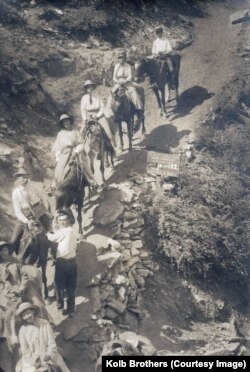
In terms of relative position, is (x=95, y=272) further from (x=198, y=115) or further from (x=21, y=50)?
(x=21, y=50)

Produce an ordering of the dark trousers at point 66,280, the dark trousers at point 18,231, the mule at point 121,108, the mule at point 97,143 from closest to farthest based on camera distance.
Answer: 1. the dark trousers at point 66,280
2. the dark trousers at point 18,231
3. the mule at point 97,143
4. the mule at point 121,108

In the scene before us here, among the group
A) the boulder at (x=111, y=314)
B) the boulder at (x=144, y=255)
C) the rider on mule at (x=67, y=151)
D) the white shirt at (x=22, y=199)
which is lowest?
the boulder at (x=111, y=314)

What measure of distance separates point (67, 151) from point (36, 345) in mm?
3959

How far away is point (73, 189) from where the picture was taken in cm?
975

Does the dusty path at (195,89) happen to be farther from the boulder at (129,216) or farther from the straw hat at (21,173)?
the straw hat at (21,173)

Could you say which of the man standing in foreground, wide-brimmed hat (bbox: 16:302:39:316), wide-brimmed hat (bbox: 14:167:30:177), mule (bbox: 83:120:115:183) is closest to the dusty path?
mule (bbox: 83:120:115:183)

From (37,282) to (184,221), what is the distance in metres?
3.43

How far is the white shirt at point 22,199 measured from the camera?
30.3 ft

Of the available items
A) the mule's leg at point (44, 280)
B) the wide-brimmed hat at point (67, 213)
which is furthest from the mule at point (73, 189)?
the mule's leg at point (44, 280)

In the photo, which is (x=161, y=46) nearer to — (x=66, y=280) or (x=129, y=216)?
(x=129, y=216)

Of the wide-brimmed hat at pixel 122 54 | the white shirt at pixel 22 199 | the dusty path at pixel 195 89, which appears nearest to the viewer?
the white shirt at pixel 22 199

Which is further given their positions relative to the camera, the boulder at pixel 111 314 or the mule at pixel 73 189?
the mule at pixel 73 189

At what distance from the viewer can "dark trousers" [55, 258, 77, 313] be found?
29.3 ft

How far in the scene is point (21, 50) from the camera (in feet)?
38.7
